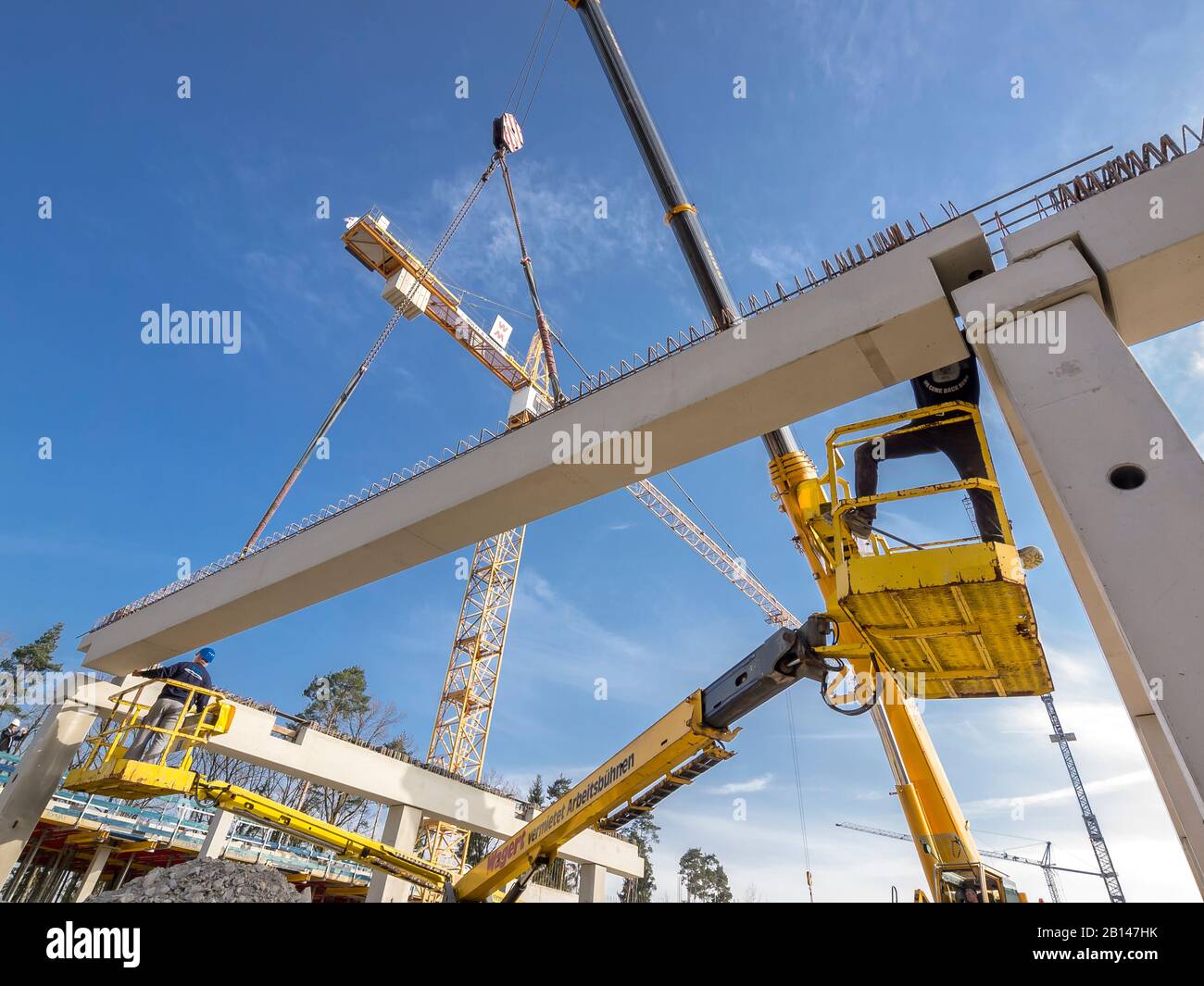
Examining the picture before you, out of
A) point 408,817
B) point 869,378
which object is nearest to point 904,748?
point 869,378

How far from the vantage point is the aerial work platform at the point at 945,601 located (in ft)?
16.6

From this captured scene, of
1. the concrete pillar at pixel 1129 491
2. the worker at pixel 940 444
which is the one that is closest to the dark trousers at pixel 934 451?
the worker at pixel 940 444

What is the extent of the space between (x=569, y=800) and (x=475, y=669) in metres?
25.1

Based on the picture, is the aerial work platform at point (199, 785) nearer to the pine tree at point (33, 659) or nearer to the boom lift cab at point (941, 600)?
the boom lift cab at point (941, 600)

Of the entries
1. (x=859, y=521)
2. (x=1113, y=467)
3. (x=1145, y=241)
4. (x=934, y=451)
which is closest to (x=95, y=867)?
(x=859, y=521)

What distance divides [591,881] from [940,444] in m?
16.9

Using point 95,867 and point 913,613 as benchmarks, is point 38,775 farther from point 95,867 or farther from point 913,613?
point 913,613

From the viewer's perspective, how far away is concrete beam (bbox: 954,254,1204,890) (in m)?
4.00

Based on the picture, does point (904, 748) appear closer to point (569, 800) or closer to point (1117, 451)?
point (569, 800)

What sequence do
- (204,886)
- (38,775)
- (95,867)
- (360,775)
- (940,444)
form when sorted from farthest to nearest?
(95,867)
(360,775)
(38,775)
(204,886)
(940,444)

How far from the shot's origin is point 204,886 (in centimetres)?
720

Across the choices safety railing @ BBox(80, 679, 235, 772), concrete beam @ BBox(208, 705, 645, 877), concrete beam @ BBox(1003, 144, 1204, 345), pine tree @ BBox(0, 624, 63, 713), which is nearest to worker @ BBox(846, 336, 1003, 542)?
concrete beam @ BBox(1003, 144, 1204, 345)

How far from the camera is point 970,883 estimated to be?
833 cm
